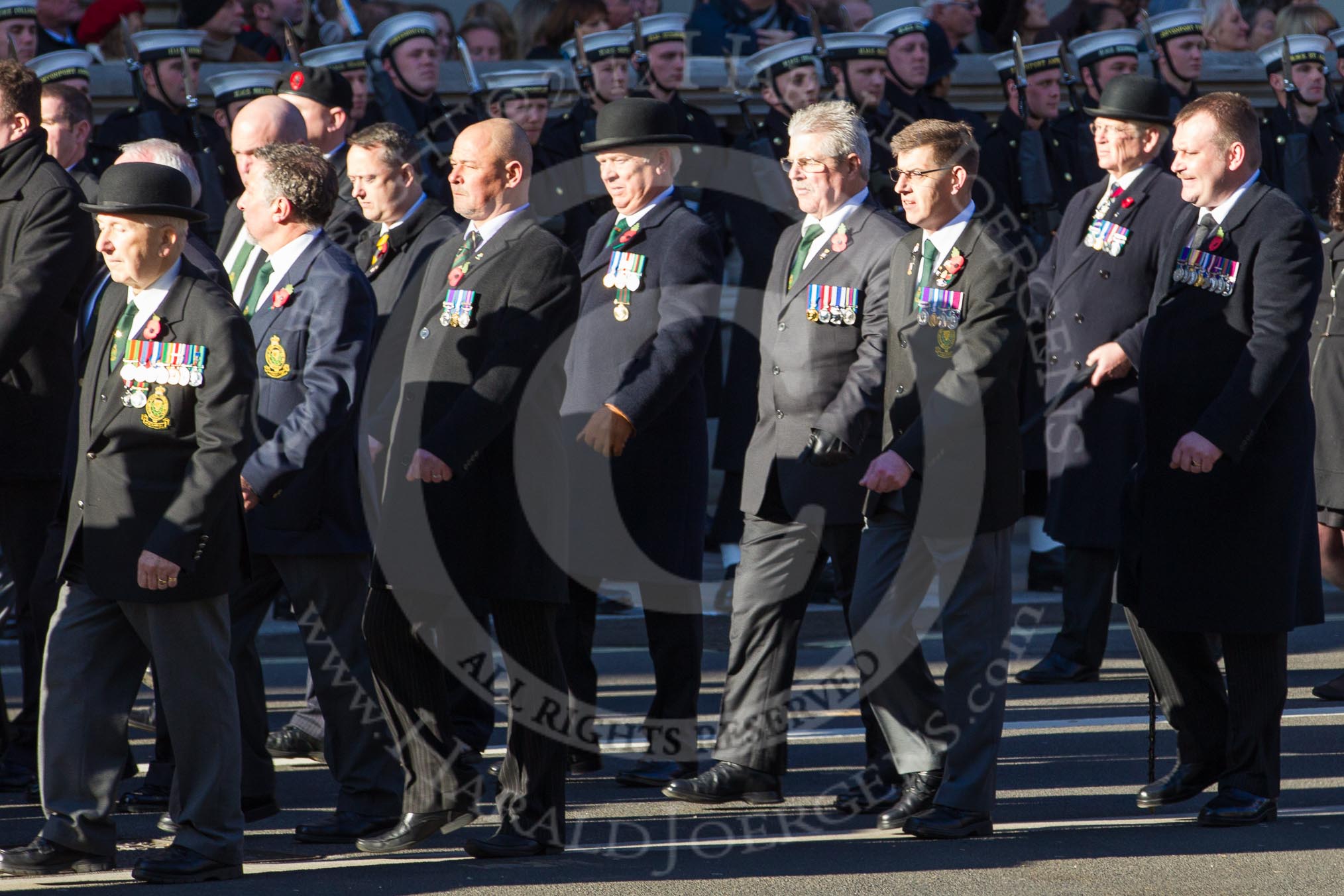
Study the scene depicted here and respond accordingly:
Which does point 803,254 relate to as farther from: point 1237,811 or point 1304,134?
point 1304,134

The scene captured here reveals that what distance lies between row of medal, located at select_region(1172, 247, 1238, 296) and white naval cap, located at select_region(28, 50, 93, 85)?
526 centimetres

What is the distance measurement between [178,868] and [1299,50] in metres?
9.14

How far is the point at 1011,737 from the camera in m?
7.20

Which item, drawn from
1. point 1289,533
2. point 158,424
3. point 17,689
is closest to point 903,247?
point 1289,533

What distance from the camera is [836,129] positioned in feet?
20.4

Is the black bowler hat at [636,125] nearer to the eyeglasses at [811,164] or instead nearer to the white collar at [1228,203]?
the eyeglasses at [811,164]

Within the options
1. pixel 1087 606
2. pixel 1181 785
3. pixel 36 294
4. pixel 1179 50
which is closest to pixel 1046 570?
pixel 1087 606

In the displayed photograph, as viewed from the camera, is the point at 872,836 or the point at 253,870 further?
the point at 872,836

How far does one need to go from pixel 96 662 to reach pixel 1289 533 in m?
3.28

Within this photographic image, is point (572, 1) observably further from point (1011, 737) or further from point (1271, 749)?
point (1271, 749)

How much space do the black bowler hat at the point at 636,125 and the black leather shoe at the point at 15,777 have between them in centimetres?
254

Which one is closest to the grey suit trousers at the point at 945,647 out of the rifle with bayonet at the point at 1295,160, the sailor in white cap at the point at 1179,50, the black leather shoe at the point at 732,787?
the black leather shoe at the point at 732,787

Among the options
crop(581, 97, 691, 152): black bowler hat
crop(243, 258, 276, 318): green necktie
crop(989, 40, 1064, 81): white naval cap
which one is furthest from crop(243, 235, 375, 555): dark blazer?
crop(989, 40, 1064, 81): white naval cap

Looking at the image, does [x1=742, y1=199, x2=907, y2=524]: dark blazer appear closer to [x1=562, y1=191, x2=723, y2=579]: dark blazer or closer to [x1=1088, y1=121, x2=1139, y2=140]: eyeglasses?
[x1=562, y1=191, x2=723, y2=579]: dark blazer
